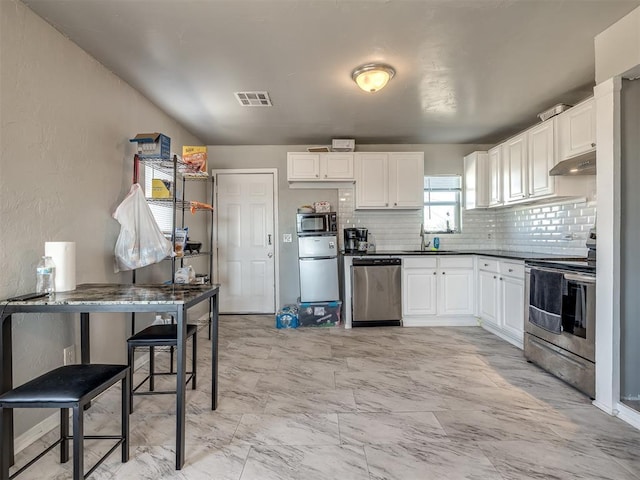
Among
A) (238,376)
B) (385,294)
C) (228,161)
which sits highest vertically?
(228,161)

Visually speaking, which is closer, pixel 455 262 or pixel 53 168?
pixel 53 168

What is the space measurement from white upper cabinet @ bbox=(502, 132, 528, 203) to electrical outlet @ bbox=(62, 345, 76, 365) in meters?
4.28

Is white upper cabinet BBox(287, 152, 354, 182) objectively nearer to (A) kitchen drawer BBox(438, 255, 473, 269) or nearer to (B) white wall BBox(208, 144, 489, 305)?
(B) white wall BBox(208, 144, 489, 305)

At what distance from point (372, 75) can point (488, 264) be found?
8.23 feet

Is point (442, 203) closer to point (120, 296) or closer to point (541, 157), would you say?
point (541, 157)

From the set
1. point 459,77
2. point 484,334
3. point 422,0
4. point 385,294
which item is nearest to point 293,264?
point 385,294

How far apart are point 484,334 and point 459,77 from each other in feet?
8.99

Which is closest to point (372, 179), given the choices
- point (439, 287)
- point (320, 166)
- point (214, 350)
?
point (320, 166)

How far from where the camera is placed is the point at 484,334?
372 cm

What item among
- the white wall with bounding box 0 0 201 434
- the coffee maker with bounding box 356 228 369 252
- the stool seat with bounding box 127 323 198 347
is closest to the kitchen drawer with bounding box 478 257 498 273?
the coffee maker with bounding box 356 228 369 252

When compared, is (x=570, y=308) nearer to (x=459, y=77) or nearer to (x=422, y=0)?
(x=459, y=77)

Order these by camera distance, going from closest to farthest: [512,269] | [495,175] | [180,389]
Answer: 1. [180,389]
2. [512,269]
3. [495,175]

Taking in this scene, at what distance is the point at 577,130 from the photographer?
9.20 ft

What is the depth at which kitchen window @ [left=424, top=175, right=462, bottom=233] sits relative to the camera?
4.68 metres
